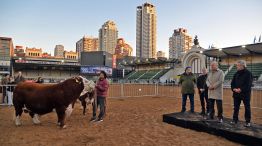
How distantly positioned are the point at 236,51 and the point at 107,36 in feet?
455

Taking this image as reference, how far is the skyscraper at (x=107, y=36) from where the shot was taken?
171 meters

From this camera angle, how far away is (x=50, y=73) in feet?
246

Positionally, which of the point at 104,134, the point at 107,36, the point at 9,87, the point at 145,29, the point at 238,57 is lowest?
the point at 104,134

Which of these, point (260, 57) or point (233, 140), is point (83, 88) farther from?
point (260, 57)

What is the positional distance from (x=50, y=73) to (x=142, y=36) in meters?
68.3

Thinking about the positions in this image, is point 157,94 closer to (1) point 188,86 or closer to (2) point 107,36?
(1) point 188,86

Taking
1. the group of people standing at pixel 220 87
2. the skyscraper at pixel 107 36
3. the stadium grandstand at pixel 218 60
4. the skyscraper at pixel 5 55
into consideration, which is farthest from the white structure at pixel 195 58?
the skyscraper at pixel 107 36

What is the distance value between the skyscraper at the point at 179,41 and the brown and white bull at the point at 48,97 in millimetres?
148044

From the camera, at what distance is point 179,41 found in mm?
152750

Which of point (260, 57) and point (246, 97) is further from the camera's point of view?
point (260, 57)

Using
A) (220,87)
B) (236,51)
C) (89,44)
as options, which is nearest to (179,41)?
(89,44)

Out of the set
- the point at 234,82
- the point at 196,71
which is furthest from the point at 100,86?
the point at 196,71

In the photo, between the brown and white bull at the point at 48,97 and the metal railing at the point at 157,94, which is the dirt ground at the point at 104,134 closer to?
the brown and white bull at the point at 48,97

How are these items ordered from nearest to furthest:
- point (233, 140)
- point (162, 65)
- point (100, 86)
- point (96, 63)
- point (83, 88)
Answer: point (233, 140)
point (83, 88)
point (100, 86)
point (96, 63)
point (162, 65)
